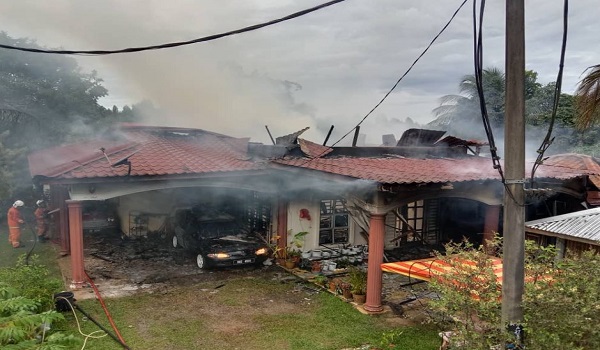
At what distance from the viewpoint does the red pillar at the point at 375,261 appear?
8.78 m

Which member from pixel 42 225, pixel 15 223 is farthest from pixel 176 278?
pixel 42 225

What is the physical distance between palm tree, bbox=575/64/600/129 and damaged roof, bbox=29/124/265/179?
772 centimetres

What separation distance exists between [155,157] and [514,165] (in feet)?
31.9

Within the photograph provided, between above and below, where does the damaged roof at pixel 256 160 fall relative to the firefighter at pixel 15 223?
above

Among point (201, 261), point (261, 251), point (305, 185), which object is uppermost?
point (305, 185)

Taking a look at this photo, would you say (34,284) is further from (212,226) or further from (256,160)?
(256,160)

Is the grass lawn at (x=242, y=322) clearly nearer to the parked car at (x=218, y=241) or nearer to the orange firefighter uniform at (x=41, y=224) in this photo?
the parked car at (x=218, y=241)

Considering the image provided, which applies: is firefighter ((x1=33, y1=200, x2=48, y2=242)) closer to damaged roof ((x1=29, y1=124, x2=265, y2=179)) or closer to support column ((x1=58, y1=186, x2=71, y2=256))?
support column ((x1=58, y1=186, x2=71, y2=256))

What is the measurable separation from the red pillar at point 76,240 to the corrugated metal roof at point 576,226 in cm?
1065

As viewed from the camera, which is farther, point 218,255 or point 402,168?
point 218,255

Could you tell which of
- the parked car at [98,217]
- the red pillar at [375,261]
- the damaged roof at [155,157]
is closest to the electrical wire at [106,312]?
the damaged roof at [155,157]

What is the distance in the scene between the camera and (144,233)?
15656mm

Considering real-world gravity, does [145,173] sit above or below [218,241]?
above

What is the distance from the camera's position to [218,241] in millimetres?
11766
